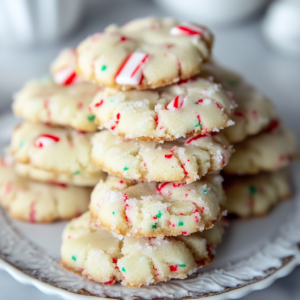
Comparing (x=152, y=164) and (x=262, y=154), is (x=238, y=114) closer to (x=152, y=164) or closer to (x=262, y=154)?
(x=262, y=154)

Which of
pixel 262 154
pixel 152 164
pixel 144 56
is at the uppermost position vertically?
pixel 144 56

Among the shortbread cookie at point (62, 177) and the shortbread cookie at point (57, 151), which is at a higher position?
the shortbread cookie at point (57, 151)

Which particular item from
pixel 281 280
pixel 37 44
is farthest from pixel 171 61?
pixel 37 44

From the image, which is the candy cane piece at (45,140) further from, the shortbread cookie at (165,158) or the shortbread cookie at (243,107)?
the shortbread cookie at (243,107)

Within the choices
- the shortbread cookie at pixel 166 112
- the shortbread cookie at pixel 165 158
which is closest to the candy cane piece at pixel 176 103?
the shortbread cookie at pixel 166 112

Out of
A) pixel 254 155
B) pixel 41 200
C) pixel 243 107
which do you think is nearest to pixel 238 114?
pixel 243 107

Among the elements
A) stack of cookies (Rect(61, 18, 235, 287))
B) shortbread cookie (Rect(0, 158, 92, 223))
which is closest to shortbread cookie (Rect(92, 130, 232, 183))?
stack of cookies (Rect(61, 18, 235, 287))

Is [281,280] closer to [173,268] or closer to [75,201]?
[173,268]
